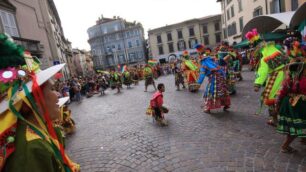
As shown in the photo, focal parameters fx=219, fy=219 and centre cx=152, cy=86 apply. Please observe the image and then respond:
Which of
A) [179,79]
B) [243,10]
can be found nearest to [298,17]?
[179,79]

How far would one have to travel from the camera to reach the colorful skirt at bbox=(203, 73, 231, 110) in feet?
21.5

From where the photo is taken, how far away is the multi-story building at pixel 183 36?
4678 cm

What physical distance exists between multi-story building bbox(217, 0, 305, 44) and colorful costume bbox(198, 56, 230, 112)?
409 inches

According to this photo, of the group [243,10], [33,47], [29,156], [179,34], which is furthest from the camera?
[179,34]

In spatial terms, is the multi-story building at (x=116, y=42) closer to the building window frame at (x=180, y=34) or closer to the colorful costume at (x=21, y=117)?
the building window frame at (x=180, y=34)

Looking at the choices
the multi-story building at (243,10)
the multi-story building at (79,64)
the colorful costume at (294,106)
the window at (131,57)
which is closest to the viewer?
the colorful costume at (294,106)

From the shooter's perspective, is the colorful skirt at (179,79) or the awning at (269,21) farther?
the colorful skirt at (179,79)

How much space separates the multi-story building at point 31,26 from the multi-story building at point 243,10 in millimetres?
15934

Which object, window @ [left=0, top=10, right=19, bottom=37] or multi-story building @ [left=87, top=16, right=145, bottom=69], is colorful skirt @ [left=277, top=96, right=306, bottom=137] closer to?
window @ [left=0, top=10, right=19, bottom=37]

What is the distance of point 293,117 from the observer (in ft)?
11.8

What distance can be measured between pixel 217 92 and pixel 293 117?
2.98m

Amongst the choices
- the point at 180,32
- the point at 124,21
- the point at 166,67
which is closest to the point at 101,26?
the point at 124,21

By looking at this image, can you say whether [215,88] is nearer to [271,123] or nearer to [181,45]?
[271,123]

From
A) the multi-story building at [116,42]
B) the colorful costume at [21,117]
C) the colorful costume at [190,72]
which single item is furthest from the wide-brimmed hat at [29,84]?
the multi-story building at [116,42]
